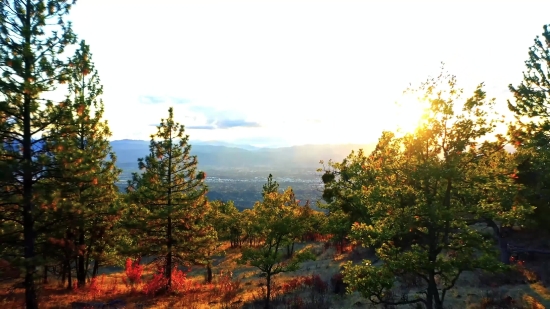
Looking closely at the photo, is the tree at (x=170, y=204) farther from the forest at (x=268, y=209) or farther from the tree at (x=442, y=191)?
the tree at (x=442, y=191)

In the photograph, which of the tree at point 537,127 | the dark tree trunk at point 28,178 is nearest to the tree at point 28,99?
the dark tree trunk at point 28,178

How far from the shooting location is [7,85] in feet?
37.3

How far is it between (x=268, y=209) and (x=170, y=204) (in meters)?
8.96

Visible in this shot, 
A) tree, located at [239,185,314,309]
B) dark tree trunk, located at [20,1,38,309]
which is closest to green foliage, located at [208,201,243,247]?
tree, located at [239,185,314,309]

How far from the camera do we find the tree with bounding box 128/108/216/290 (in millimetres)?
22688

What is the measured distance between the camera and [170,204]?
22750 mm

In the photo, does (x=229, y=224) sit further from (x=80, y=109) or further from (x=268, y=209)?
(x=80, y=109)

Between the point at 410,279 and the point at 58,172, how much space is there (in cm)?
1917

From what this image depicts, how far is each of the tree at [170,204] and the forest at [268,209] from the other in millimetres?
97

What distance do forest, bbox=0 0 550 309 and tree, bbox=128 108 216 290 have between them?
3.8 inches

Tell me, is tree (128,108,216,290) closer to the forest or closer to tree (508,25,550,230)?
the forest

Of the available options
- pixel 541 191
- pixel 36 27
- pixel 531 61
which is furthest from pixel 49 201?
pixel 531 61

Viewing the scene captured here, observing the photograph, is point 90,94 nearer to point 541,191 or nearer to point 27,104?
point 27,104

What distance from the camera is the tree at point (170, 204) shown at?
2269cm
